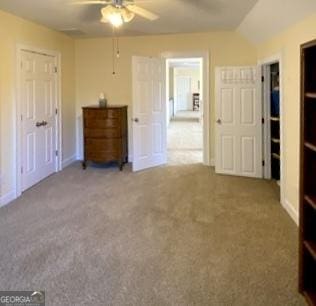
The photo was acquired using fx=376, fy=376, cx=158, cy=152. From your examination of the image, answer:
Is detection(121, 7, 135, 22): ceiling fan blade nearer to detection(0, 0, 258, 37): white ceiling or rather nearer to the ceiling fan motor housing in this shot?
the ceiling fan motor housing

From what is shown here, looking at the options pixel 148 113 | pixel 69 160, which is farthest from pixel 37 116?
pixel 148 113

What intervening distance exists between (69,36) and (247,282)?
5.73m

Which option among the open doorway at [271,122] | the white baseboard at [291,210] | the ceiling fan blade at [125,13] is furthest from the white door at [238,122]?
the ceiling fan blade at [125,13]

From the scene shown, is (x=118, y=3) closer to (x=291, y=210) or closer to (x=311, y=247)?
(x=311, y=247)

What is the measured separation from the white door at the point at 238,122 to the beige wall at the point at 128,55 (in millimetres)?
689

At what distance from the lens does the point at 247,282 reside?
9.20 feet

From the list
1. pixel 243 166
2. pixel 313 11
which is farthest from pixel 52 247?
pixel 243 166

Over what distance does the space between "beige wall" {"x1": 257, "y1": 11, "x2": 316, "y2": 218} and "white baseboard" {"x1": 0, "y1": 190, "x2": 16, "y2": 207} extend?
11.6ft

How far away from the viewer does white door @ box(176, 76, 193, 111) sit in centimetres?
2059

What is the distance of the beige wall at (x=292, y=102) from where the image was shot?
404 cm

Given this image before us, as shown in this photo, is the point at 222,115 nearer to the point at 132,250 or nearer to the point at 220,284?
the point at 132,250

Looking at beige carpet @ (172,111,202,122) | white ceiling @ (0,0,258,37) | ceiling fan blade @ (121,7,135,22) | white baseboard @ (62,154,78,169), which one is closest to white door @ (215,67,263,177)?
white ceiling @ (0,0,258,37)

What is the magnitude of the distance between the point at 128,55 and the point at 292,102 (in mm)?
3885

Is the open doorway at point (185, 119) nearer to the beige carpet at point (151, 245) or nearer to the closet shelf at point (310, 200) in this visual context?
the beige carpet at point (151, 245)
